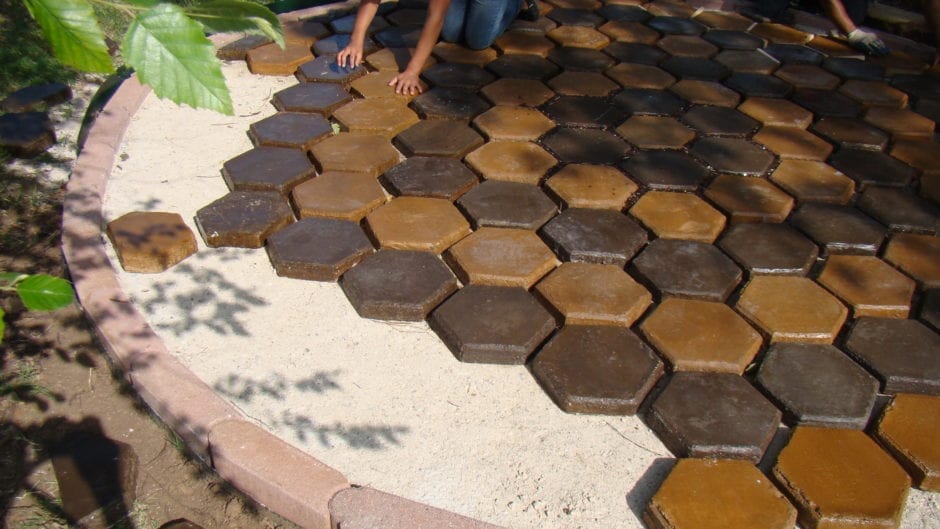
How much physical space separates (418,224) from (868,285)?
1.74m

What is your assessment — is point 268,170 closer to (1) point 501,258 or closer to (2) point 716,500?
(1) point 501,258

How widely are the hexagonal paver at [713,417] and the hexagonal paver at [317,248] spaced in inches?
48.9

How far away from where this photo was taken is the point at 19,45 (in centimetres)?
434

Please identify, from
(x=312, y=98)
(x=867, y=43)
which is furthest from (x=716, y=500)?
(x=867, y=43)

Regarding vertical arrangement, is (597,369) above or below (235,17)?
below

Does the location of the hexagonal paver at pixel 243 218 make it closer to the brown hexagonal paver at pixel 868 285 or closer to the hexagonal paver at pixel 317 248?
the hexagonal paver at pixel 317 248

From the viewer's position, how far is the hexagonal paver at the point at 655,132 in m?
3.50

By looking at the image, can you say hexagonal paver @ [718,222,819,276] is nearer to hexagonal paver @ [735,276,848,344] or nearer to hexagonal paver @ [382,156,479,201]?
hexagonal paver @ [735,276,848,344]

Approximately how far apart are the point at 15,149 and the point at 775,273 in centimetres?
347

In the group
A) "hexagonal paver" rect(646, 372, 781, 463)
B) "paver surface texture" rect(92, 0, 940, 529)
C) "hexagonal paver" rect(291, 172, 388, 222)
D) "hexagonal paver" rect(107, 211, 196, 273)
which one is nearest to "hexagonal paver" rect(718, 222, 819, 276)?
"paver surface texture" rect(92, 0, 940, 529)

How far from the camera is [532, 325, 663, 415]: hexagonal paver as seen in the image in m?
2.30

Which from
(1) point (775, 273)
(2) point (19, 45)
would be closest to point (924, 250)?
(1) point (775, 273)

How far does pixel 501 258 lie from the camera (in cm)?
279

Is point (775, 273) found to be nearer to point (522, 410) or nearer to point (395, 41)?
point (522, 410)
